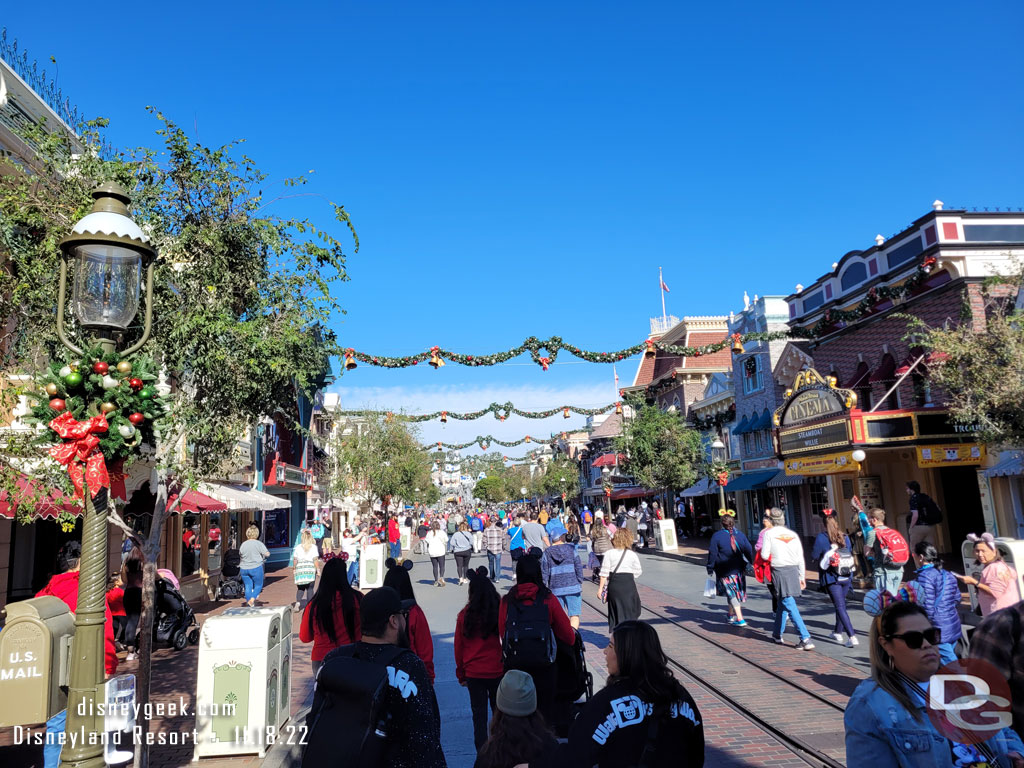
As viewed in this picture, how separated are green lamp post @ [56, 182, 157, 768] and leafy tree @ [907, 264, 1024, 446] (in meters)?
12.9

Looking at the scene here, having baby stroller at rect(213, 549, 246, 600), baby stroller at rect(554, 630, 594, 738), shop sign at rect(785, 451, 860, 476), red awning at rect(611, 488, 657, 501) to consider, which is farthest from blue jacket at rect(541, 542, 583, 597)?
red awning at rect(611, 488, 657, 501)

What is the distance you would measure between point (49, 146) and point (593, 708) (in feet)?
23.9

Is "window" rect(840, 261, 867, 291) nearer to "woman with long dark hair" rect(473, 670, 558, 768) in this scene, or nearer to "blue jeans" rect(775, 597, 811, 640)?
"blue jeans" rect(775, 597, 811, 640)

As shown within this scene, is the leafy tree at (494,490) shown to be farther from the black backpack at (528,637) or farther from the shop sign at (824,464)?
the black backpack at (528,637)

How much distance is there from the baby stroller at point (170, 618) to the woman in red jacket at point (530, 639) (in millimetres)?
7396

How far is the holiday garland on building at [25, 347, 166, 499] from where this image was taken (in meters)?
4.29

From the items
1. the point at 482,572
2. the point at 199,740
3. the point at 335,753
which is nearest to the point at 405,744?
the point at 335,753

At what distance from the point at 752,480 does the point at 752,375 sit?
4.79 m

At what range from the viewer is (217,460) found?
708cm

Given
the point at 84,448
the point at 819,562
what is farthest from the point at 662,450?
the point at 84,448

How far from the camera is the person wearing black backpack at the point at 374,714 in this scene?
3.08 metres

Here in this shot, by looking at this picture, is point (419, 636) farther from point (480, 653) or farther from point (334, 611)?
point (334, 611)

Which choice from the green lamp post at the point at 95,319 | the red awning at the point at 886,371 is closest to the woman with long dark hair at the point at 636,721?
the green lamp post at the point at 95,319

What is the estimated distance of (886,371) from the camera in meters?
20.0
